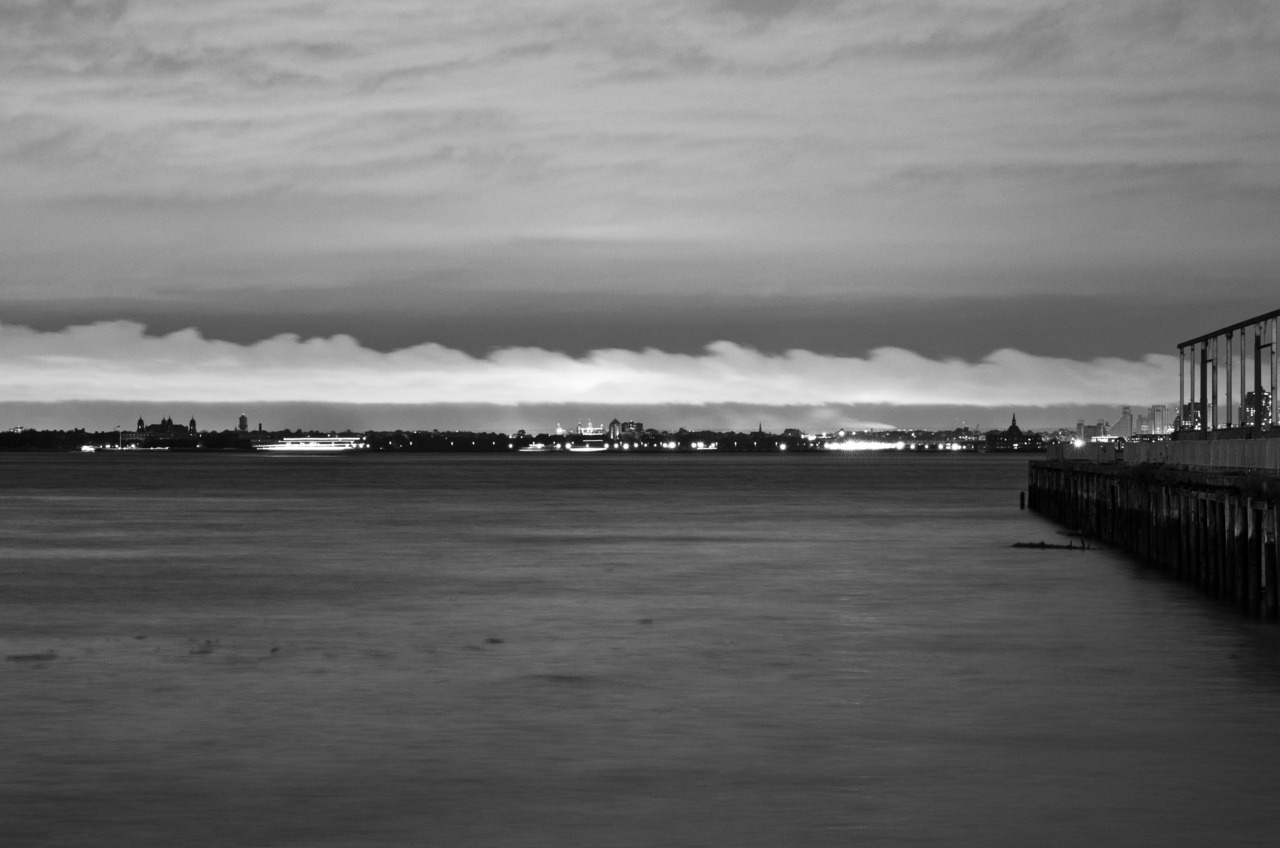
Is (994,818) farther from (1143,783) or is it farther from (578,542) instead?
(578,542)

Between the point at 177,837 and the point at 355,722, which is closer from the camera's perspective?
the point at 177,837

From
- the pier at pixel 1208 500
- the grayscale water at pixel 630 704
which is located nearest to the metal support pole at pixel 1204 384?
the pier at pixel 1208 500

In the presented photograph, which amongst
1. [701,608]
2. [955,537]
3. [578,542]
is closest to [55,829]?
[701,608]

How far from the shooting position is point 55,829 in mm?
13859

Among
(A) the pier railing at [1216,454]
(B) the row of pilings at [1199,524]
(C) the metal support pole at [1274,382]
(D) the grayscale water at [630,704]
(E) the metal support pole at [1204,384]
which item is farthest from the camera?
(E) the metal support pole at [1204,384]

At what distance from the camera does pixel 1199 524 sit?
106 feet

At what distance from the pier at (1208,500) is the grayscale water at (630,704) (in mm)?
919

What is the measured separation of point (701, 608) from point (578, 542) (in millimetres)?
21203

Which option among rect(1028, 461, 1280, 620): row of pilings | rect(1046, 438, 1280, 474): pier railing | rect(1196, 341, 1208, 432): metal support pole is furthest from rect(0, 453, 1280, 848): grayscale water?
rect(1196, 341, 1208, 432): metal support pole

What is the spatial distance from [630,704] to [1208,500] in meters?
14.9

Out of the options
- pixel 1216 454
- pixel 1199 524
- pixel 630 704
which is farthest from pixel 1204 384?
pixel 630 704

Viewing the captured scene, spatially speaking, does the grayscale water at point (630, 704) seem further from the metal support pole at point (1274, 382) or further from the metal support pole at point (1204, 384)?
the metal support pole at point (1204, 384)

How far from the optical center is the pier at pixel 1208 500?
2692 centimetres

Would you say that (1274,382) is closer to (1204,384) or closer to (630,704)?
(1204,384)
